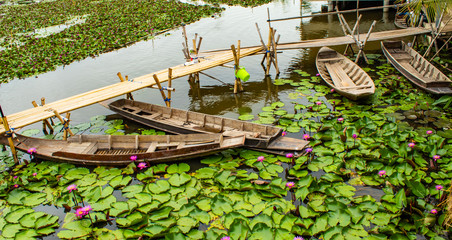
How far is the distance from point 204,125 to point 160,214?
9.77 feet

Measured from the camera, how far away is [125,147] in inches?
288

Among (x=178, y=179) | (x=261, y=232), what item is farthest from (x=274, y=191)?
(x=178, y=179)

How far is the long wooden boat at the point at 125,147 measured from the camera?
665 cm

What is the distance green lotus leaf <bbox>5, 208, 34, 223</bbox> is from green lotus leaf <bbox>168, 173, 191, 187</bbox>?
7.99 ft

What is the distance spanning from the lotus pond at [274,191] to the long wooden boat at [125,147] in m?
0.21

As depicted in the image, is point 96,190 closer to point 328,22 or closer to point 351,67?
point 351,67

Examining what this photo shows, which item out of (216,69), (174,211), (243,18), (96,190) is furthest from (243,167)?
(243,18)

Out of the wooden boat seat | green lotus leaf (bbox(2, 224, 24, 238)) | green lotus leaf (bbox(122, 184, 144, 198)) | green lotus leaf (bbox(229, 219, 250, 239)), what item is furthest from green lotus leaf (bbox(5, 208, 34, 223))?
the wooden boat seat

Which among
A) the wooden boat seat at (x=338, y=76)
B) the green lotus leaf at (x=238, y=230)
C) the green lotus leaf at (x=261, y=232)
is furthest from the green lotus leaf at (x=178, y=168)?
the wooden boat seat at (x=338, y=76)

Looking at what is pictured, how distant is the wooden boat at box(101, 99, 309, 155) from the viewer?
6703 millimetres

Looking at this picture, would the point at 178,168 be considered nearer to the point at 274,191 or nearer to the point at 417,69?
the point at 274,191

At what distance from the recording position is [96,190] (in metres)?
5.91

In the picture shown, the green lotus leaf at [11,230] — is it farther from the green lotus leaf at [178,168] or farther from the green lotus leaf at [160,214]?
the green lotus leaf at [178,168]

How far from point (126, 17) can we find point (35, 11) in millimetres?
10279
